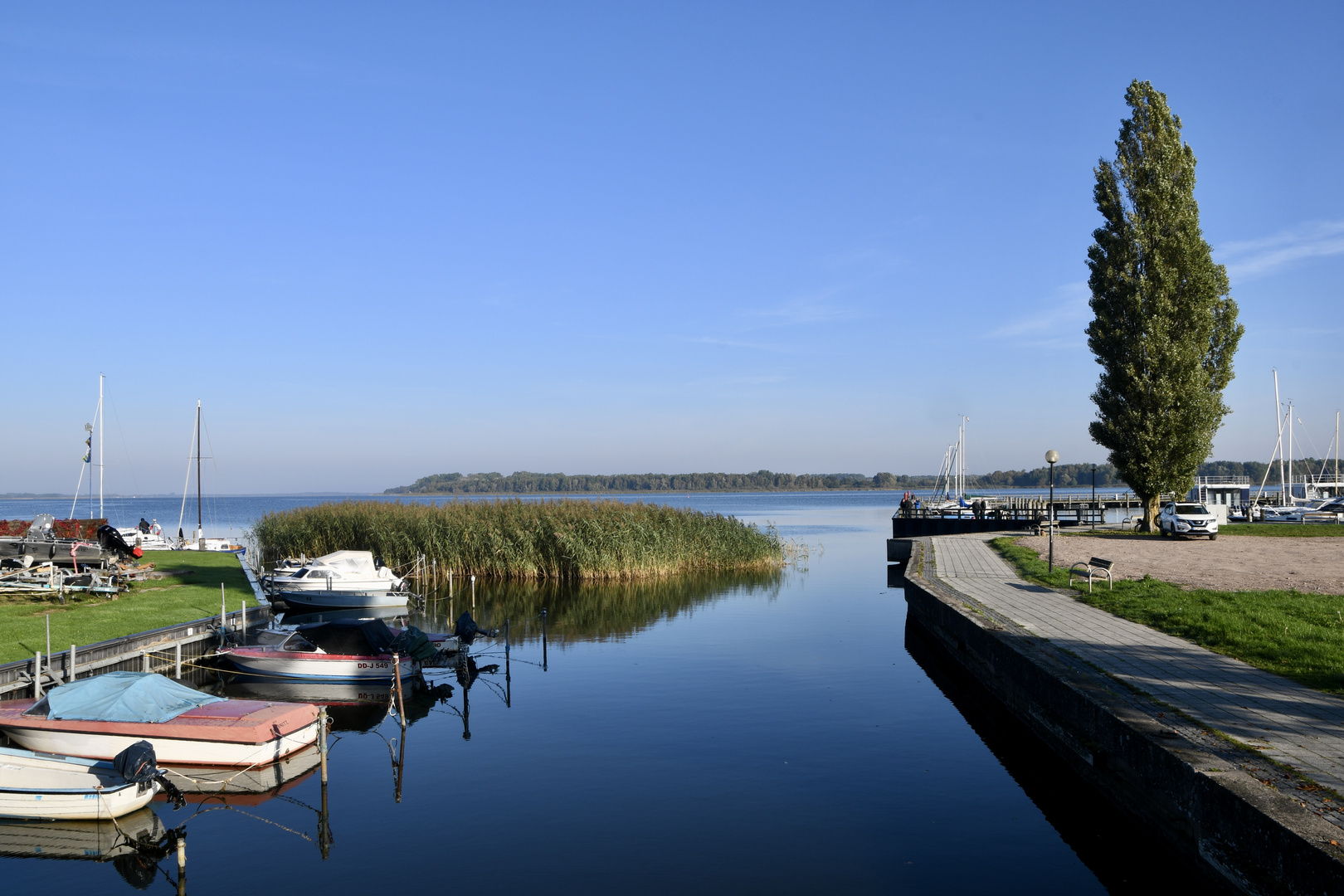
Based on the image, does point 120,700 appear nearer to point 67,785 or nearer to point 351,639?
point 67,785

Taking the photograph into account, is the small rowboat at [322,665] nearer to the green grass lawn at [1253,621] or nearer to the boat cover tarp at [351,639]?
the boat cover tarp at [351,639]

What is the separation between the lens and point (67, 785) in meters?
11.0

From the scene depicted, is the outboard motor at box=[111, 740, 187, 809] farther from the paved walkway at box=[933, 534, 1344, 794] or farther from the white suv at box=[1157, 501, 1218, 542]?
the white suv at box=[1157, 501, 1218, 542]

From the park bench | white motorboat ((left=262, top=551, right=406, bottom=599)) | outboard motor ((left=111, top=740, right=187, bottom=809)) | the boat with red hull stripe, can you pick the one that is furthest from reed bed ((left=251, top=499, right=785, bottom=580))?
outboard motor ((left=111, top=740, right=187, bottom=809))

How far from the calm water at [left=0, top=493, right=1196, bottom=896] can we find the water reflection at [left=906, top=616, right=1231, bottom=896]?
0.11ft

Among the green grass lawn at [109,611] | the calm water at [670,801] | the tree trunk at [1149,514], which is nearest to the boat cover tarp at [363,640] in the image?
the calm water at [670,801]

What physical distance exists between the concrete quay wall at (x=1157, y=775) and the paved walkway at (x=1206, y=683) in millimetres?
529

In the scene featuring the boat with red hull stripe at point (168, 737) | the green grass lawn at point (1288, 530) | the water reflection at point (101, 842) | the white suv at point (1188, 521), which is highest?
the white suv at point (1188, 521)

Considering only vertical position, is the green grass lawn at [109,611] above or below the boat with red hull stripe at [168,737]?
above

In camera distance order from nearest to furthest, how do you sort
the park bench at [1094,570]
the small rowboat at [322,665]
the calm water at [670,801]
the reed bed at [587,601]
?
the calm water at [670,801]
the small rowboat at [322,665]
the park bench at [1094,570]
the reed bed at [587,601]

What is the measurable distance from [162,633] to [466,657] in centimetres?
615

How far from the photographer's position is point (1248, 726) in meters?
9.45

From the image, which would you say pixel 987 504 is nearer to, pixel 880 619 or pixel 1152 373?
pixel 1152 373

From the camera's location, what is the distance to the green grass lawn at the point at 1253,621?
12352 millimetres
